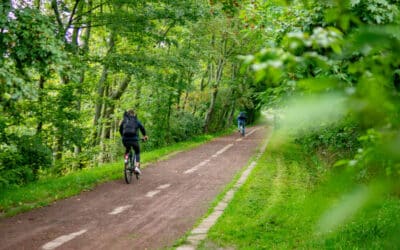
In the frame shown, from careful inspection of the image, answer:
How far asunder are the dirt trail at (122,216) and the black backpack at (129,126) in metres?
1.49

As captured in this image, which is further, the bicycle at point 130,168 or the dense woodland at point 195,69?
the bicycle at point 130,168

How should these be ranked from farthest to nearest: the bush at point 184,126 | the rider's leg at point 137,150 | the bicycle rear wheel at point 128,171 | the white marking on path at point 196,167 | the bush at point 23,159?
the bush at point 184,126 < the white marking on path at point 196,167 < the rider's leg at point 137,150 < the bicycle rear wheel at point 128,171 < the bush at point 23,159

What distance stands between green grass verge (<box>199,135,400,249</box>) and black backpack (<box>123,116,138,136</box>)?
3.66 metres

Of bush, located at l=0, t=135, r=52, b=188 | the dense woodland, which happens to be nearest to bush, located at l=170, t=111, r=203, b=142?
the dense woodland

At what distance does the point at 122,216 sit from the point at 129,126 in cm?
426

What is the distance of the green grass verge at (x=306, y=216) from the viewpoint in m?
0.77

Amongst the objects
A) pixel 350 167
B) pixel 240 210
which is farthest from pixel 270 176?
pixel 350 167

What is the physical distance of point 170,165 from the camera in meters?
15.7

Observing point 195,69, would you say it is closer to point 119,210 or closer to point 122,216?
point 119,210

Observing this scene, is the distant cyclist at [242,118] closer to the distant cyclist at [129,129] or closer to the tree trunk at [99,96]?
the tree trunk at [99,96]

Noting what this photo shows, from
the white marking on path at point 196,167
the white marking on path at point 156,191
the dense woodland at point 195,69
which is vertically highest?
the dense woodland at point 195,69

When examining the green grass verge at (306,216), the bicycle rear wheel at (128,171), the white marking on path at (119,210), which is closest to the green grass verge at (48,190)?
the bicycle rear wheel at (128,171)

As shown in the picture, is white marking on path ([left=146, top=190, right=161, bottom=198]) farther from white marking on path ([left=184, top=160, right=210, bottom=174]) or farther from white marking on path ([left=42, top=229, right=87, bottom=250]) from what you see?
white marking on path ([left=184, top=160, right=210, bottom=174])

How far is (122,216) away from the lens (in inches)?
313
